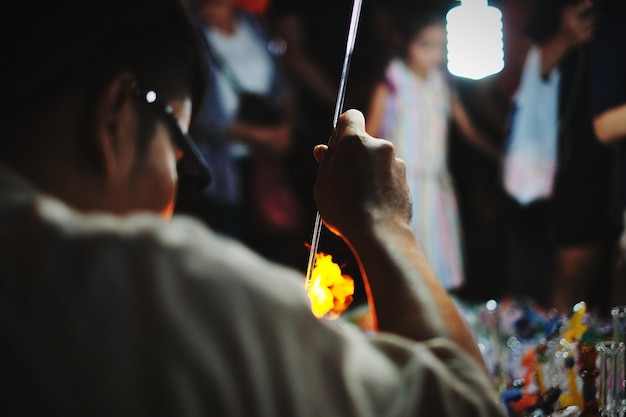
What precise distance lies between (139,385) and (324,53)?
2749 mm

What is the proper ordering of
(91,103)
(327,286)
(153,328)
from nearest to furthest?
(153,328), (91,103), (327,286)

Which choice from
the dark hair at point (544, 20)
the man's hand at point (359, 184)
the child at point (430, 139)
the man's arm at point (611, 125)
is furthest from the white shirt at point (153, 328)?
the dark hair at point (544, 20)

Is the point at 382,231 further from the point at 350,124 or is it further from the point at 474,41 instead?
the point at 474,41

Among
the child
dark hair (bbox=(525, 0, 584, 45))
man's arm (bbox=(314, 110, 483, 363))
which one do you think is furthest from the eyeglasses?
dark hair (bbox=(525, 0, 584, 45))

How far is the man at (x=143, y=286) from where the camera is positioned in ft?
1.62

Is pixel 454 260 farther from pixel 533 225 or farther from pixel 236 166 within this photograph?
pixel 236 166

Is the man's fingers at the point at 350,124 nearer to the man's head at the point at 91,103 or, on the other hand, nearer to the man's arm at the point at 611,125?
the man's head at the point at 91,103

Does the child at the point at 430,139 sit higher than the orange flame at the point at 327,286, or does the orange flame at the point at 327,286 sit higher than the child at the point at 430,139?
the child at the point at 430,139

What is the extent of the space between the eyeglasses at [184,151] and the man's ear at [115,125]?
2 centimetres

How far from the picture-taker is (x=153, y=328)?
19.7 inches

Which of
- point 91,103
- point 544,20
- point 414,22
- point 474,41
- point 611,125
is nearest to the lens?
point 91,103

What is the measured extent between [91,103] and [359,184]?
12.3 inches

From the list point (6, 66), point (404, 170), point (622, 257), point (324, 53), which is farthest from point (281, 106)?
point (6, 66)

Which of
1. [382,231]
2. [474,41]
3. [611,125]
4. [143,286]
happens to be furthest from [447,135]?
[143,286]
